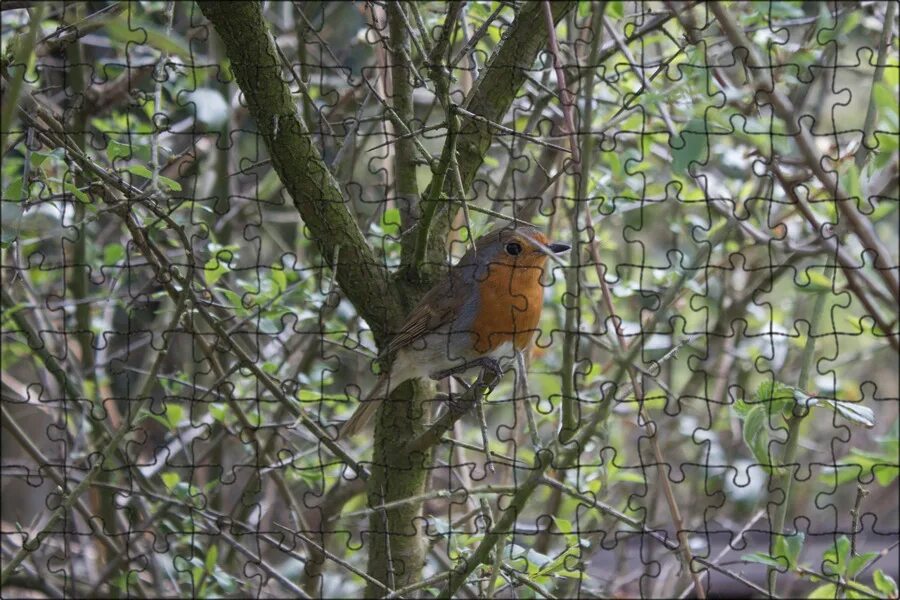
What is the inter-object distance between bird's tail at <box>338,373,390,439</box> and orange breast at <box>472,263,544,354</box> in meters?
0.27

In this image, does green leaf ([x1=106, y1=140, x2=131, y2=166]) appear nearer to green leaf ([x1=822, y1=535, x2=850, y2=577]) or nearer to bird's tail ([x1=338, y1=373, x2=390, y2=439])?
bird's tail ([x1=338, y1=373, x2=390, y2=439])

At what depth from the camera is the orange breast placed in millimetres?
2809

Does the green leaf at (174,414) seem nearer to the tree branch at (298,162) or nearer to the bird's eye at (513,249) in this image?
the tree branch at (298,162)

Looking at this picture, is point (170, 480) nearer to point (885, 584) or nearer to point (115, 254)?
point (115, 254)

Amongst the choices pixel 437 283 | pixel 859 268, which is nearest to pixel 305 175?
pixel 437 283

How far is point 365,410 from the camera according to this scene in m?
2.88

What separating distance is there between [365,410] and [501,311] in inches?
18.1

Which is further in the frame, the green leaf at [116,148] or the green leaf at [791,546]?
the green leaf at [116,148]

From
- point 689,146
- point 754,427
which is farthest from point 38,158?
point 754,427

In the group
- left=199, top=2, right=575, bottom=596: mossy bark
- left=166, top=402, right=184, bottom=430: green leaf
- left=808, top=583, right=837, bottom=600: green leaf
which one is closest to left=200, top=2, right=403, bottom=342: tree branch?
left=199, top=2, right=575, bottom=596: mossy bark

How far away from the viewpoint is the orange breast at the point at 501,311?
111 inches

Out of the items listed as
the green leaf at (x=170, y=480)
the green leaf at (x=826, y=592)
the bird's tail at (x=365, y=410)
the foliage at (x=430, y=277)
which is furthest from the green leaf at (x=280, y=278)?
the green leaf at (x=826, y=592)

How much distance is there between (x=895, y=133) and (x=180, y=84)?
224 cm

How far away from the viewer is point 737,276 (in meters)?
4.32
